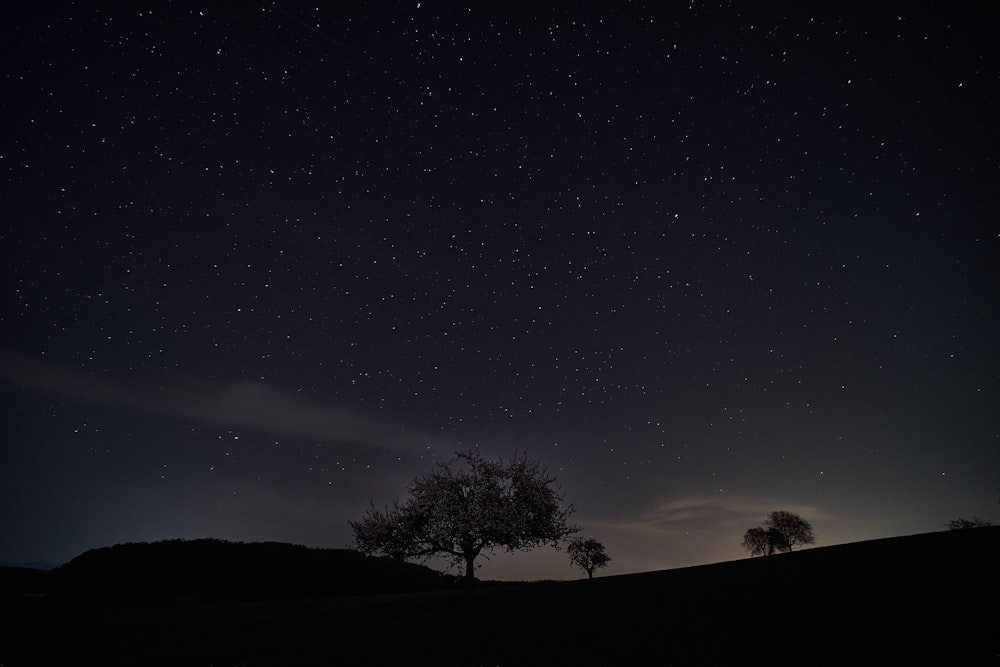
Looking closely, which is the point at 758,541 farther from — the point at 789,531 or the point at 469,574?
the point at 469,574

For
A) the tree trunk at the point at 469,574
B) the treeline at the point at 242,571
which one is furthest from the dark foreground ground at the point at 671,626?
the treeline at the point at 242,571

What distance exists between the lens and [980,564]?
57.2ft

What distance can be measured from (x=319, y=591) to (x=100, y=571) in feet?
110

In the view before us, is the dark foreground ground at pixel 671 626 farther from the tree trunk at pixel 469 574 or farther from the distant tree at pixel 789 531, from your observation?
the distant tree at pixel 789 531

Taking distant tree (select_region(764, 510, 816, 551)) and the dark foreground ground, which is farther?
distant tree (select_region(764, 510, 816, 551))

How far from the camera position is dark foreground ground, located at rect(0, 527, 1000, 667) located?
12.4m

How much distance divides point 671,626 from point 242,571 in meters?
87.0

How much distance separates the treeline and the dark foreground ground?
44.4 metres

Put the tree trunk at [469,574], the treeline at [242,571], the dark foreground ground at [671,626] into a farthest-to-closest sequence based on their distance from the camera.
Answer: the treeline at [242,571] → the tree trunk at [469,574] → the dark foreground ground at [671,626]

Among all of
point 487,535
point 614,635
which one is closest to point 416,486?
point 487,535

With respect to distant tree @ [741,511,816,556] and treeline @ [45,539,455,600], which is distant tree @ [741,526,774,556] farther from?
Result: treeline @ [45,539,455,600]

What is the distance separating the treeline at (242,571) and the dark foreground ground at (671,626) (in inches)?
1749

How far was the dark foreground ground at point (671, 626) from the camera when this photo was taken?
12359mm

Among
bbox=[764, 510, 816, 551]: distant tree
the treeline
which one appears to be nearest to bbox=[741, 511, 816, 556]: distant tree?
bbox=[764, 510, 816, 551]: distant tree
